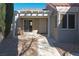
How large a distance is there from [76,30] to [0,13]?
703cm

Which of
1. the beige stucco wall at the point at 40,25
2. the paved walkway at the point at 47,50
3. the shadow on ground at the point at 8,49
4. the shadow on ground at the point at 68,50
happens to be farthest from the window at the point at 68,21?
the beige stucco wall at the point at 40,25

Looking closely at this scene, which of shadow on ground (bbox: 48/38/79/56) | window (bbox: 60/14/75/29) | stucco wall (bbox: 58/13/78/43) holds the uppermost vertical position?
window (bbox: 60/14/75/29)

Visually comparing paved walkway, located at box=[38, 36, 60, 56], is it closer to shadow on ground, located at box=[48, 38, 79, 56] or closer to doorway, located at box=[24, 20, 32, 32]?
shadow on ground, located at box=[48, 38, 79, 56]

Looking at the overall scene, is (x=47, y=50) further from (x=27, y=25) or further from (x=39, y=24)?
(x=27, y=25)

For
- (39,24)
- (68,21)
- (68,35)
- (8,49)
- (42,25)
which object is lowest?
(8,49)

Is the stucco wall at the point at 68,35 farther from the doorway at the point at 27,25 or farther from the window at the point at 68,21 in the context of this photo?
the doorway at the point at 27,25

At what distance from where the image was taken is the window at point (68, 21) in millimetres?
19391

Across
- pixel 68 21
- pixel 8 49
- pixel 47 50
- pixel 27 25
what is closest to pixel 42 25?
pixel 27 25

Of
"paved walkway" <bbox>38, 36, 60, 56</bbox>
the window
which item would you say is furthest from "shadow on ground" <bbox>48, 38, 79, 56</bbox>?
the window

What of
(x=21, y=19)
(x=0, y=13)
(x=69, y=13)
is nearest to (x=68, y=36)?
(x=69, y=13)

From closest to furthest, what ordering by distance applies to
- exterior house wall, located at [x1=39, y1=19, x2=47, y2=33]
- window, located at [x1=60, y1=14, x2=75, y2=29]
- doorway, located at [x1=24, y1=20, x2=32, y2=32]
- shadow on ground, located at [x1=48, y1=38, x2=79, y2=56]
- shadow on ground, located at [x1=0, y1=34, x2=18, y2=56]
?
shadow on ground, located at [x1=48, y1=38, x2=79, y2=56]
shadow on ground, located at [x1=0, y1=34, x2=18, y2=56]
window, located at [x1=60, y1=14, x2=75, y2=29]
exterior house wall, located at [x1=39, y1=19, x2=47, y2=33]
doorway, located at [x1=24, y1=20, x2=32, y2=32]

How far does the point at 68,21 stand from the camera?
19.5 metres

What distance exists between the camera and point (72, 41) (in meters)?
19.4

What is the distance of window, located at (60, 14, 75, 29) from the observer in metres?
19.4
